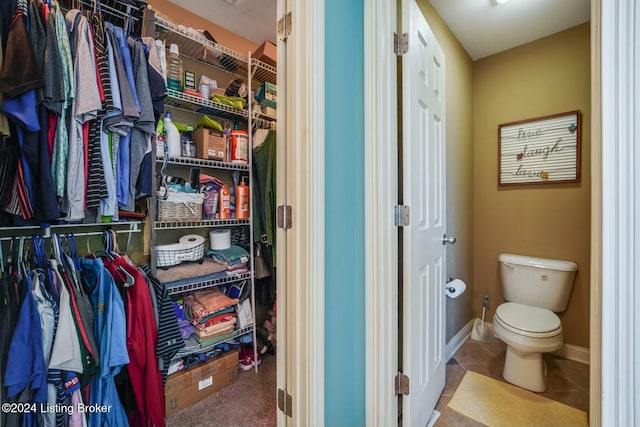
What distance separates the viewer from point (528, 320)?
1.69 metres

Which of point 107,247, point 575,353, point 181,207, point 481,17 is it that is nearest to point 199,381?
point 107,247

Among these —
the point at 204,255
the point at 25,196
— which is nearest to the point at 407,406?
the point at 204,255

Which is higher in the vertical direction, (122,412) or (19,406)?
(19,406)

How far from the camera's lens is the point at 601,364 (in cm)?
65

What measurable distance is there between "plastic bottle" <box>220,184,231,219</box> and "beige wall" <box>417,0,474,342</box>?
5.31 feet

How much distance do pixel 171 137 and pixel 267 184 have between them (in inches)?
25.6

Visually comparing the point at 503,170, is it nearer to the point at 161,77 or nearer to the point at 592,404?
the point at 592,404

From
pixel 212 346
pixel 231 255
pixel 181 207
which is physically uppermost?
pixel 181 207

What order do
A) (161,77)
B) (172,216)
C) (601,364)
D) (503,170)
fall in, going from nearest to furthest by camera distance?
1. (601,364)
2. (161,77)
3. (172,216)
4. (503,170)

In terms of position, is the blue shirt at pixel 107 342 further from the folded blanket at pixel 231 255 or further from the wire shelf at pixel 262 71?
the wire shelf at pixel 262 71

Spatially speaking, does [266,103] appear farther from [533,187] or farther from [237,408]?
[533,187]

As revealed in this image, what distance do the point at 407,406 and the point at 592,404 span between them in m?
0.71

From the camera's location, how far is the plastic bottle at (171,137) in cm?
161
